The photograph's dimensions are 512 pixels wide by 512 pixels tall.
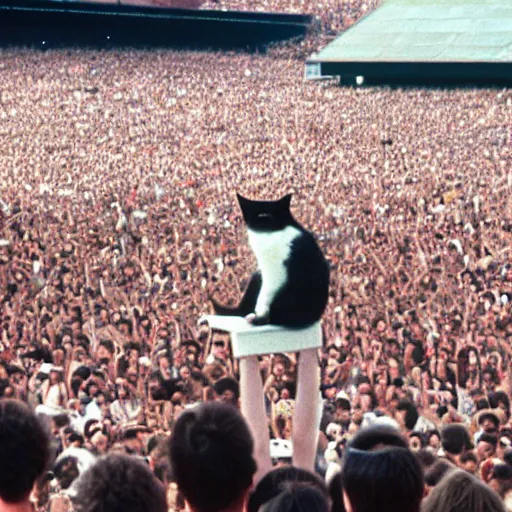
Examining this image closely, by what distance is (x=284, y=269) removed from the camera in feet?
15.7

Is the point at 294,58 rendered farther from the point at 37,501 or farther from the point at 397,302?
the point at 37,501

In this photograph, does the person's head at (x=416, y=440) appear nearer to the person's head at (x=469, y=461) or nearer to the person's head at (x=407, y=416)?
the person's head at (x=407, y=416)

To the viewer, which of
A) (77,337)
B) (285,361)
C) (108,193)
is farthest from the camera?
(108,193)

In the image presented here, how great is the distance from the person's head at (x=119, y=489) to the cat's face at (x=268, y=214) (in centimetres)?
233

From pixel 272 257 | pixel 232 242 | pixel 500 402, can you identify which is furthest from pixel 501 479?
pixel 232 242

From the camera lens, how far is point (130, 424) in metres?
6.18

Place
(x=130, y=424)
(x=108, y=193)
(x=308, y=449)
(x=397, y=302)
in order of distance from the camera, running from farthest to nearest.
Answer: (x=108, y=193), (x=397, y=302), (x=130, y=424), (x=308, y=449)

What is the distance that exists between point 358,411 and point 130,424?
1132 mm

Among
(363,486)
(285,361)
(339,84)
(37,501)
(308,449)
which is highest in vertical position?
(363,486)

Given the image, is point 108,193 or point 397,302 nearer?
point 397,302

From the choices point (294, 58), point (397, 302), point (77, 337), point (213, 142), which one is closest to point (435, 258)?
point (397, 302)

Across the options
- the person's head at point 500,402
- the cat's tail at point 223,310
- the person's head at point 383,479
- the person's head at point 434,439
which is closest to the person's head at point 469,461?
the person's head at point 434,439

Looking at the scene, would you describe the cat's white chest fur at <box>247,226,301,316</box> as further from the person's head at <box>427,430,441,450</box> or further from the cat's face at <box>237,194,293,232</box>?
the person's head at <box>427,430,441,450</box>

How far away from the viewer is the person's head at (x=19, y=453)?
108 inches
